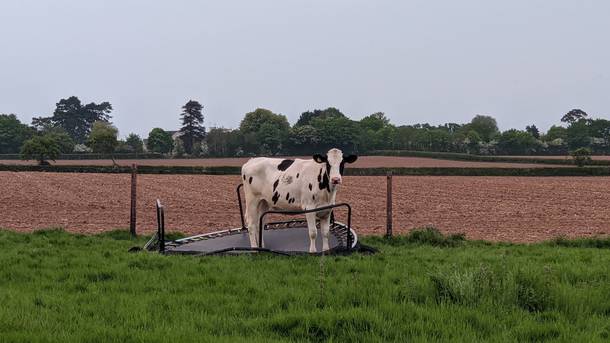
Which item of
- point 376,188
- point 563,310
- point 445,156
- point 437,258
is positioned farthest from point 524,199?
point 445,156

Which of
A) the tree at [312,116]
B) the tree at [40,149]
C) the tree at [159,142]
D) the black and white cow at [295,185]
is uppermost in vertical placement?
the tree at [312,116]

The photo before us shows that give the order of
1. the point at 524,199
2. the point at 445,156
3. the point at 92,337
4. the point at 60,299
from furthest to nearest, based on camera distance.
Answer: the point at 445,156
the point at 524,199
the point at 60,299
the point at 92,337

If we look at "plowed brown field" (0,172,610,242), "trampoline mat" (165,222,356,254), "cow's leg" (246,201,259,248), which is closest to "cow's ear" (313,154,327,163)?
"trampoline mat" (165,222,356,254)

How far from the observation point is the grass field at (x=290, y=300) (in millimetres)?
4898

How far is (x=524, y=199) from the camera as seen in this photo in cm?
3347

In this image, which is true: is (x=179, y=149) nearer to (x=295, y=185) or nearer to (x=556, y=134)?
(x=556, y=134)

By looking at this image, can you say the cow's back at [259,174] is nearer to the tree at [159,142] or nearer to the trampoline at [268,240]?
the trampoline at [268,240]

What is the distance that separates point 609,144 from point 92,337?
145 metres

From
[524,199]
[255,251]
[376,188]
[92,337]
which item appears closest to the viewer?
[92,337]

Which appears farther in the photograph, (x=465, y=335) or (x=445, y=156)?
(x=445, y=156)

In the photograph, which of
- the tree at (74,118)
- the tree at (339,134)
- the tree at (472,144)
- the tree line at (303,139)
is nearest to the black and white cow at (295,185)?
the tree line at (303,139)

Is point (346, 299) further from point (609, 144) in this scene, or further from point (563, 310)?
point (609, 144)

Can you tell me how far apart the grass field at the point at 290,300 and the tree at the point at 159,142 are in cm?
13325

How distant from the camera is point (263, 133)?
12044 centimetres
